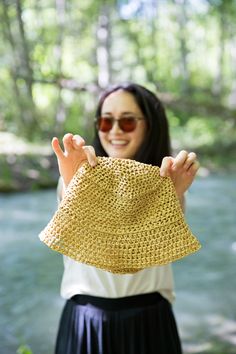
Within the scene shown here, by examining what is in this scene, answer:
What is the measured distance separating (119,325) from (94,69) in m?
13.8

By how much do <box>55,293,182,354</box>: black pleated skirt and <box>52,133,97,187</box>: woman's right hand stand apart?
1.43ft

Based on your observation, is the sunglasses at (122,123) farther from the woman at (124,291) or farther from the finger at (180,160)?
the finger at (180,160)

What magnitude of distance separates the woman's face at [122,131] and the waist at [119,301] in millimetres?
453

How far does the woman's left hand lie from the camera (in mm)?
1271

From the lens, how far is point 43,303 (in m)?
3.90

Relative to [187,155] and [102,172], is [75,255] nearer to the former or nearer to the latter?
[102,172]

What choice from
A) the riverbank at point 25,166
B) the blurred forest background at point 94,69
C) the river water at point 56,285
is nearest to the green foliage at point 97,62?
the blurred forest background at point 94,69

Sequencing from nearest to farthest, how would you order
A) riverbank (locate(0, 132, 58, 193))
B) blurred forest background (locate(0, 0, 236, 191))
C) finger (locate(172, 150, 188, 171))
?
finger (locate(172, 150, 188, 171)) → blurred forest background (locate(0, 0, 236, 191)) → riverbank (locate(0, 132, 58, 193))

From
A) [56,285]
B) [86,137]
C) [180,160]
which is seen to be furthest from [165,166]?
[86,137]

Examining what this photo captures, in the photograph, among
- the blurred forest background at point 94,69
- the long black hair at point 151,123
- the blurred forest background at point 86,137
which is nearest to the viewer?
the long black hair at point 151,123

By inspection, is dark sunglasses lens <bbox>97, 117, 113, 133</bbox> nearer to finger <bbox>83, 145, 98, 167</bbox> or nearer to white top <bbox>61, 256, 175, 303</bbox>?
finger <bbox>83, 145, 98, 167</bbox>

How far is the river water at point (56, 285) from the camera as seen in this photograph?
328 centimetres

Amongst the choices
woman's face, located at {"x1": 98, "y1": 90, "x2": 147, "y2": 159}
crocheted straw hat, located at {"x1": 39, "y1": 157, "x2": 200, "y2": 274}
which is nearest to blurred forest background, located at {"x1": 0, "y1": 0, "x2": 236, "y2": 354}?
woman's face, located at {"x1": 98, "y1": 90, "x2": 147, "y2": 159}

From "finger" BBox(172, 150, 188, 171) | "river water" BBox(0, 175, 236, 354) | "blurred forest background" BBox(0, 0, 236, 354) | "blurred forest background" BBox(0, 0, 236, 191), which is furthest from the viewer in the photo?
"blurred forest background" BBox(0, 0, 236, 191)
